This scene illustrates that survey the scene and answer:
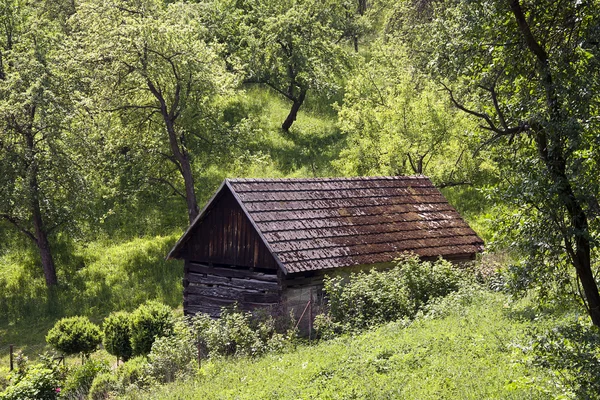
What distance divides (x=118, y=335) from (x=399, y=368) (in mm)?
8964

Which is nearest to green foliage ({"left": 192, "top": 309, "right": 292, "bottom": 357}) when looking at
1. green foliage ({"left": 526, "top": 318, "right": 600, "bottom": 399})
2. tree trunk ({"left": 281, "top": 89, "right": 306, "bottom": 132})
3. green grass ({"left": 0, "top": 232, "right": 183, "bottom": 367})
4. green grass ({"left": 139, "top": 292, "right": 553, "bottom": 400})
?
green grass ({"left": 139, "top": 292, "right": 553, "bottom": 400})

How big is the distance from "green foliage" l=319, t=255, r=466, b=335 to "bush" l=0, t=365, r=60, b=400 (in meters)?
5.78

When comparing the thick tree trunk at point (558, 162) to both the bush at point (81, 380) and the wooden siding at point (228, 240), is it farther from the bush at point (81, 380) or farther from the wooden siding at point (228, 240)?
the bush at point (81, 380)

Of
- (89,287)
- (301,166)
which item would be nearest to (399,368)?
(89,287)

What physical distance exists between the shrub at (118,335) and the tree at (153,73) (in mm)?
9567

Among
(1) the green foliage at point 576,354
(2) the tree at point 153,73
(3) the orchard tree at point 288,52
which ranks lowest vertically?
(1) the green foliage at point 576,354

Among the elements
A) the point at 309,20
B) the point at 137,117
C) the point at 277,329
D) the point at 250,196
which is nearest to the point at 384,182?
the point at 250,196

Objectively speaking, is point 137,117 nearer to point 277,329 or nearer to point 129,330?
Answer: point 129,330

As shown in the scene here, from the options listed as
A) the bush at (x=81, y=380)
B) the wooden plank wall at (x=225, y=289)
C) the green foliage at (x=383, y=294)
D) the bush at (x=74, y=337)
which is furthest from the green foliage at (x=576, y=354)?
the bush at (x=74, y=337)

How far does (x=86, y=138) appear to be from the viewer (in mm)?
24156

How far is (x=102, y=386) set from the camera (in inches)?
559

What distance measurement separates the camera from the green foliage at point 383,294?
48.5 ft

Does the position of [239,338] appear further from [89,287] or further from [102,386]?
[89,287]

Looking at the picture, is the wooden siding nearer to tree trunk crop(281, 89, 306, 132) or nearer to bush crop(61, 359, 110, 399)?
bush crop(61, 359, 110, 399)
